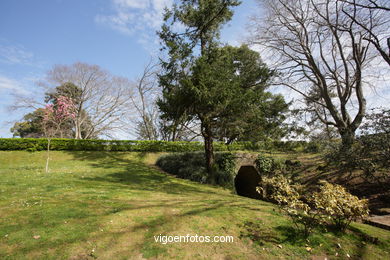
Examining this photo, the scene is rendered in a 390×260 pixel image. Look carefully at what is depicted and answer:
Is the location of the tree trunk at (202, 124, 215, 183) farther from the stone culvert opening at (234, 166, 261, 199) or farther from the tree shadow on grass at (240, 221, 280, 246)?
the tree shadow on grass at (240, 221, 280, 246)

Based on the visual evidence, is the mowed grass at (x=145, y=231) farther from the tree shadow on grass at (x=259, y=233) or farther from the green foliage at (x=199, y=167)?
the green foliage at (x=199, y=167)

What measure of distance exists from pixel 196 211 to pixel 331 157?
763cm

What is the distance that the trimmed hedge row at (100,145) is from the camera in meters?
16.7

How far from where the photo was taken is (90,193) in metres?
6.26

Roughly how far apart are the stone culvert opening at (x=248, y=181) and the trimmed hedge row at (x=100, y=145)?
14.1 feet

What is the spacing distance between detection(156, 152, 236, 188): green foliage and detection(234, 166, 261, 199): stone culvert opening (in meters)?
1.49

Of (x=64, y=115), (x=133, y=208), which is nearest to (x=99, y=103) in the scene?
(x=64, y=115)

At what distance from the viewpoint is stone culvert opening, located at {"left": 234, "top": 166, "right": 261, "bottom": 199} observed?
12.3m

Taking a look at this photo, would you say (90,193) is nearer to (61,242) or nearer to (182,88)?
(61,242)

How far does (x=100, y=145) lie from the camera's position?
731 inches

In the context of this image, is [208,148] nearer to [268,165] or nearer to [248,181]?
[268,165]

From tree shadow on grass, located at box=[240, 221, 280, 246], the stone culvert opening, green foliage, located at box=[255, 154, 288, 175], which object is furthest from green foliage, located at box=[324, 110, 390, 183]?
tree shadow on grass, located at box=[240, 221, 280, 246]

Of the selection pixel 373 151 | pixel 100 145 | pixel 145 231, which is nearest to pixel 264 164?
pixel 373 151

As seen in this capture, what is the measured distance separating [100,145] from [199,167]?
11.5 meters
